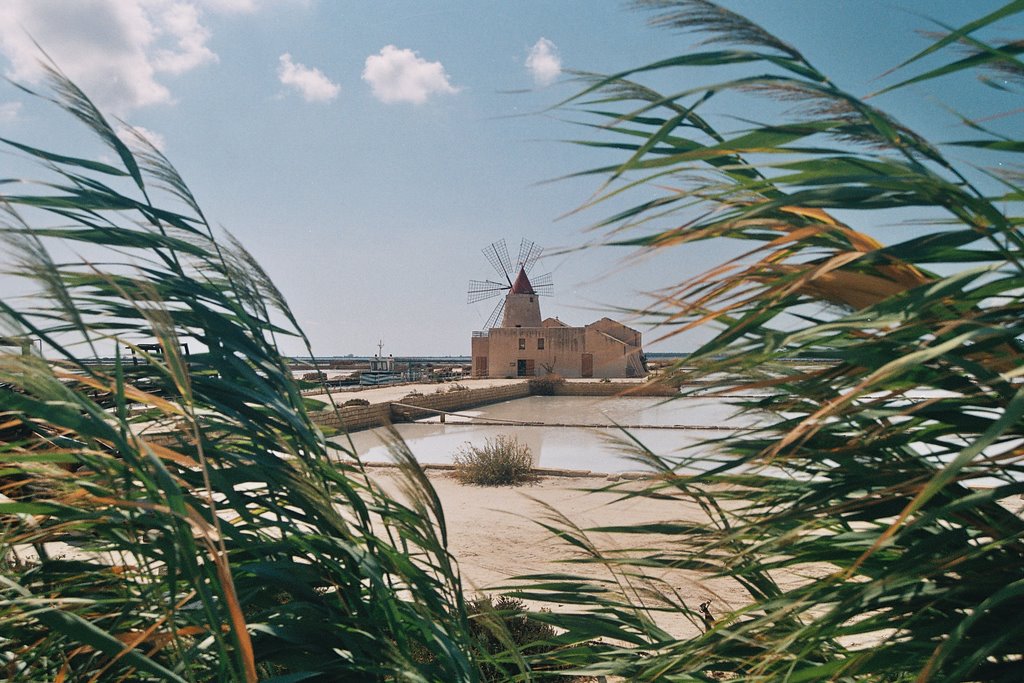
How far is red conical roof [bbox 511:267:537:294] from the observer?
36406mm

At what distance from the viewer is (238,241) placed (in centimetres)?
104

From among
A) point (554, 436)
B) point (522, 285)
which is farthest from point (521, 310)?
point (554, 436)

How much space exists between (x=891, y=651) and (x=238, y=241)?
0.98 m

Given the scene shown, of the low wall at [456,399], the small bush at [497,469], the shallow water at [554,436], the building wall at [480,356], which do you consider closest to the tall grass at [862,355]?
the shallow water at [554,436]

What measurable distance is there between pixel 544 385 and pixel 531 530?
20.1m

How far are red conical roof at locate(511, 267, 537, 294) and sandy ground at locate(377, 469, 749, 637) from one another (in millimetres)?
27961

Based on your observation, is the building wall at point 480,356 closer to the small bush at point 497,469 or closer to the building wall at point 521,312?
the building wall at point 521,312

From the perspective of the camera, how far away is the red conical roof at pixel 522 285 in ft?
119

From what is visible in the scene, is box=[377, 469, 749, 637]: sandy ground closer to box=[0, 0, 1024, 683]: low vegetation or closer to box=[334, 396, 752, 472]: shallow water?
box=[334, 396, 752, 472]: shallow water

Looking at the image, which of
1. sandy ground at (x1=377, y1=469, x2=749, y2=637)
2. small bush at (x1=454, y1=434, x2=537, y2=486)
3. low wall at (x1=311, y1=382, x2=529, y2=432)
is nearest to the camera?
sandy ground at (x1=377, y1=469, x2=749, y2=637)

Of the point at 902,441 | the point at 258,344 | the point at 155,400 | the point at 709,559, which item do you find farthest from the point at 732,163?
the point at 155,400

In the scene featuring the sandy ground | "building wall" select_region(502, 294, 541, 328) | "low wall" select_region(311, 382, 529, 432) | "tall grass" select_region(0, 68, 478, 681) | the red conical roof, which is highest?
the red conical roof

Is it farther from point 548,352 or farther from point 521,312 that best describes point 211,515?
point 521,312

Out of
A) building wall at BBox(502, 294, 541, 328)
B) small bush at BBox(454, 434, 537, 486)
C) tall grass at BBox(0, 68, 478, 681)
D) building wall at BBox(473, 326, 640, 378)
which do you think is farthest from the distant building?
tall grass at BBox(0, 68, 478, 681)
